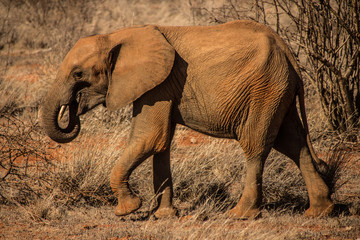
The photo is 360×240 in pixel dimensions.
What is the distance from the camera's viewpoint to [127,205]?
16.1 ft

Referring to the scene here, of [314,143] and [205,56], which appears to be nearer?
[205,56]

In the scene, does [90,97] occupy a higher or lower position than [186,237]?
higher

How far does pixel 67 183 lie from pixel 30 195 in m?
0.44

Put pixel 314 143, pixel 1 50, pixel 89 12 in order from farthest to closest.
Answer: pixel 89 12 < pixel 1 50 < pixel 314 143

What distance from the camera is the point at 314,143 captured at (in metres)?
7.87

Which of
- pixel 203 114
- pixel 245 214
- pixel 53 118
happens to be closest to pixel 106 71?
pixel 53 118

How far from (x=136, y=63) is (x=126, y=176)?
3.64ft

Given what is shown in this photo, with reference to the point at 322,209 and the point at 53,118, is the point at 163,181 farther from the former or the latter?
the point at 322,209

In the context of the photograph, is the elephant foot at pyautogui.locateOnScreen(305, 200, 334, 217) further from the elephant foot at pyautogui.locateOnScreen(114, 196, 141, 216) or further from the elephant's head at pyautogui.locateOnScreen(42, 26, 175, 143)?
the elephant's head at pyautogui.locateOnScreen(42, 26, 175, 143)

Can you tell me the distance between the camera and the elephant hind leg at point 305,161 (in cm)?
524

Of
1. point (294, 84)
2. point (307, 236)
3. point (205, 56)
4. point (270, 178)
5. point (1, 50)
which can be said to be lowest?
point (1, 50)

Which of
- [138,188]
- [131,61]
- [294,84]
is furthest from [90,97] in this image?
[294,84]

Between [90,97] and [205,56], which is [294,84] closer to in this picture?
[205,56]

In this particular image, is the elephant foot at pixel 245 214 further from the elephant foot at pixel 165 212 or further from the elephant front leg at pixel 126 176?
the elephant front leg at pixel 126 176
